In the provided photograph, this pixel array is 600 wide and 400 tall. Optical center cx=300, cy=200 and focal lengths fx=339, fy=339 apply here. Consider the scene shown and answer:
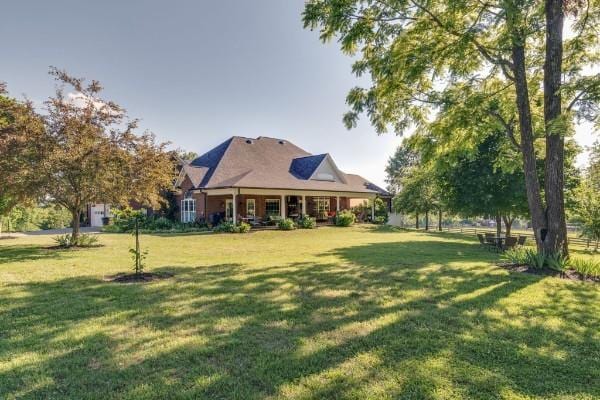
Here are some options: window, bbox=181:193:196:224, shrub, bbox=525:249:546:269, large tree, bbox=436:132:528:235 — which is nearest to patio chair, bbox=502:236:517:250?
large tree, bbox=436:132:528:235

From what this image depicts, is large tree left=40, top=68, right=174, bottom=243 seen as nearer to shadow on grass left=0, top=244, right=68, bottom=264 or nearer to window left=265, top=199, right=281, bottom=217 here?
shadow on grass left=0, top=244, right=68, bottom=264

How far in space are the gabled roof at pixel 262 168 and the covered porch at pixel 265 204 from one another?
56cm

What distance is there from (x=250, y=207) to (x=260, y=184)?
3.61 metres

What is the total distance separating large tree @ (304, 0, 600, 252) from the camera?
8.81m

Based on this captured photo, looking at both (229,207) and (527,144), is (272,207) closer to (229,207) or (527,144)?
(229,207)

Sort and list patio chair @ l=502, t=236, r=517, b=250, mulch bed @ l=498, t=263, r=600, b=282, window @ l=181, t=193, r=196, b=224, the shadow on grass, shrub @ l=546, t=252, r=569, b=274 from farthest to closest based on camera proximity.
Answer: window @ l=181, t=193, r=196, b=224 < patio chair @ l=502, t=236, r=517, b=250 < the shadow on grass < shrub @ l=546, t=252, r=569, b=274 < mulch bed @ l=498, t=263, r=600, b=282

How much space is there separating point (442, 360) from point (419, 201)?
1138 inches

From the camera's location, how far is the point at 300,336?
4.34 metres

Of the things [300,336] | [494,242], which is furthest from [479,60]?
[300,336]

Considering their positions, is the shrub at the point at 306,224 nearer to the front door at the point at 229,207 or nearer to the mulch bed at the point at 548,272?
the front door at the point at 229,207

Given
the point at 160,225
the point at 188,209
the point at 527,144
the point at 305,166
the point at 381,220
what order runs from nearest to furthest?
the point at 527,144 → the point at 160,225 → the point at 188,209 → the point at 305,166 → the point at 381,220

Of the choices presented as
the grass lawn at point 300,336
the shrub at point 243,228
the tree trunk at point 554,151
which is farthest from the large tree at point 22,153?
the tree trunk at point 554,151

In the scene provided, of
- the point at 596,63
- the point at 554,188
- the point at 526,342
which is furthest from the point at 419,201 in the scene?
the point at 526,342

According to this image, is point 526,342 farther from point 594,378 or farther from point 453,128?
point 453,128
